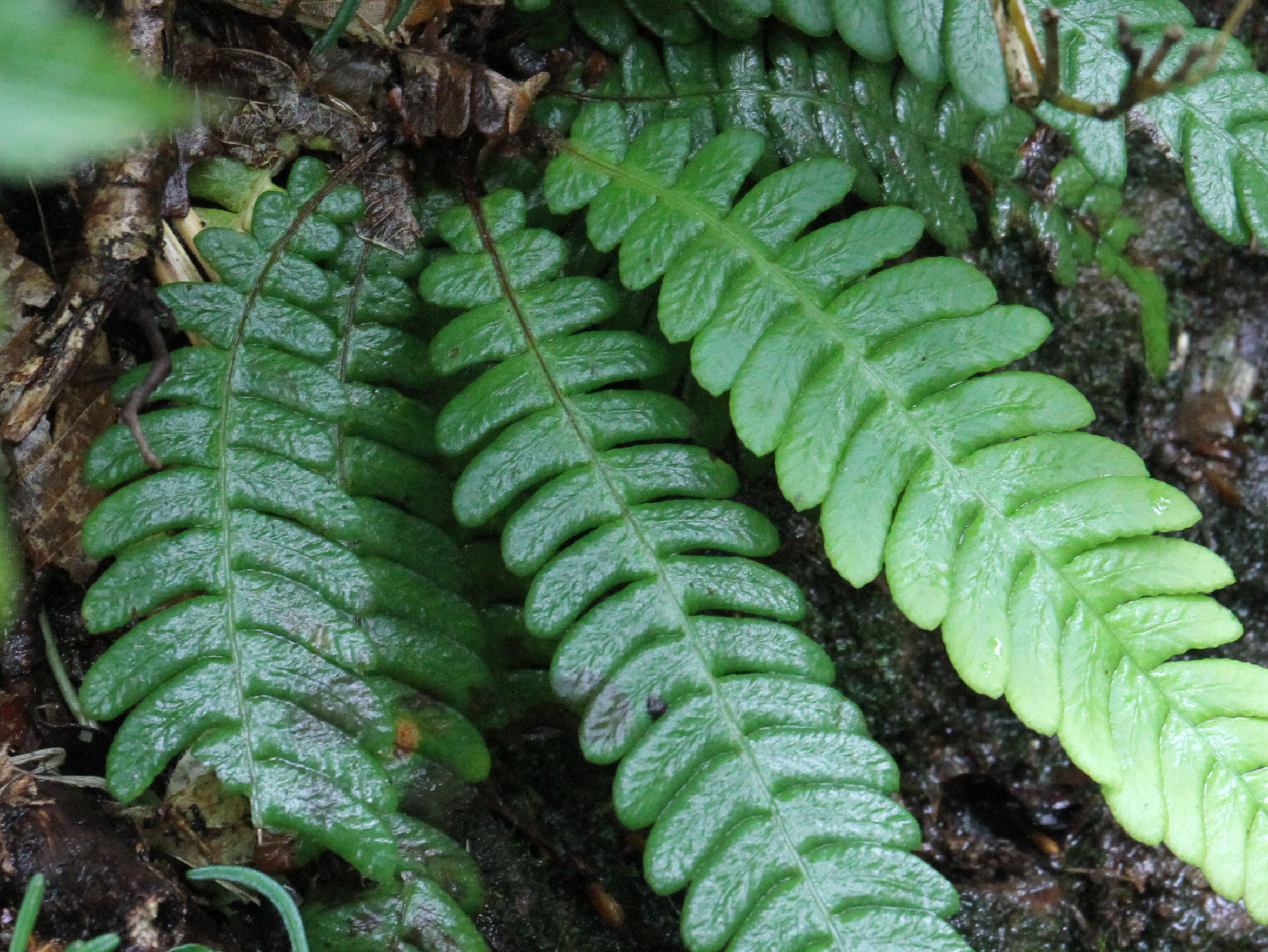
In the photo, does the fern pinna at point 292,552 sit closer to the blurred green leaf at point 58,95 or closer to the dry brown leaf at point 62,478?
the dry brown leaf at point 62,478

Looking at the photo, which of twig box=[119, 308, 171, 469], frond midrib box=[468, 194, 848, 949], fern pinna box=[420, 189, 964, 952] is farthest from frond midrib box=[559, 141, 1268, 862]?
twig box=[119, 308, 171, 469]

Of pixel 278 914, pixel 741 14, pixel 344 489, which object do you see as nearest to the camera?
pixel 278 914

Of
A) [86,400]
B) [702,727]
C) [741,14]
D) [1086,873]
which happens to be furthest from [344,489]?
[1086,873]

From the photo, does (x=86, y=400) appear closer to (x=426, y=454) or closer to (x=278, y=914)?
(x=426, y=454)

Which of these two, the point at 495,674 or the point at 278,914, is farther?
the point at 495,674

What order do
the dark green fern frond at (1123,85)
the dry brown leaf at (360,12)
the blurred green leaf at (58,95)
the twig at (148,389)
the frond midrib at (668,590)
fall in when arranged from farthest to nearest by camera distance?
the dry brown leaf at (360,12)
the dark green fern frond at (1123,85)
the twig at (148,389)
the frond midrib at (668,590)
the blurred green leaf at (58,95)

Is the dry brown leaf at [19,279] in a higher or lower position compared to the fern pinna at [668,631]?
higher

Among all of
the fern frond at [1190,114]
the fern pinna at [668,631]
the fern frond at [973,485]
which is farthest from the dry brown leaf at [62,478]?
the fern frond at [1190,114]
